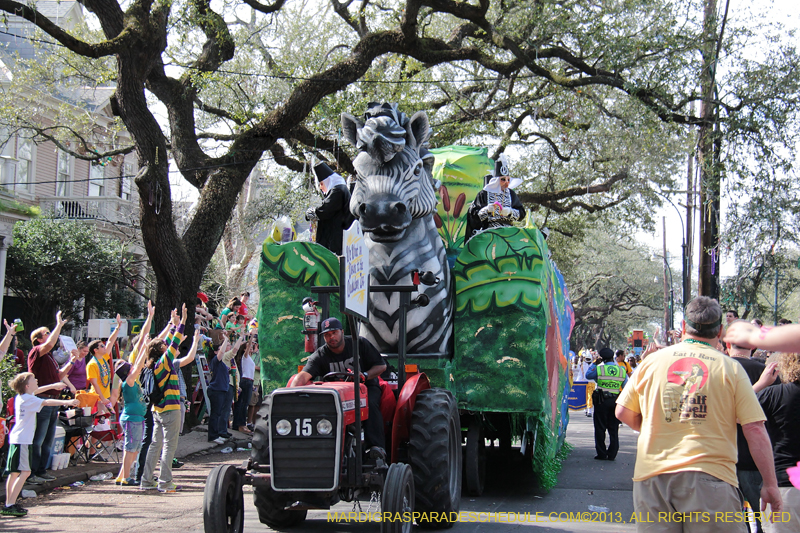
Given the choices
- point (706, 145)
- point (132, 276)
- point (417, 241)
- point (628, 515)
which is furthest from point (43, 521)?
point (132, 276)

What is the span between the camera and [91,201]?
2552 centimetres

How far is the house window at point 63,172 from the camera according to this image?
84.3 feet

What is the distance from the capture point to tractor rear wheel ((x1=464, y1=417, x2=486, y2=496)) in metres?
8.45

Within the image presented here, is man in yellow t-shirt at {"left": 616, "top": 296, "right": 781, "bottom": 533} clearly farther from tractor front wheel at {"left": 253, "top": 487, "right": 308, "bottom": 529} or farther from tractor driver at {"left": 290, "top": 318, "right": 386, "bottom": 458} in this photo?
tractor front wheel at {"left": 253, "top": 487, "right": 308, "bottom": 529}

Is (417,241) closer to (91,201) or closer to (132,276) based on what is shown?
(132,276)

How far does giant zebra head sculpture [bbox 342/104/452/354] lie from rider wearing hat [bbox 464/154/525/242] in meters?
1.36

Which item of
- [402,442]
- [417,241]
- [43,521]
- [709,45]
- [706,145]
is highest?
[709,45]

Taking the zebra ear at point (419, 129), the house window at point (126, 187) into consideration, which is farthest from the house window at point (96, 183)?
the zebra ear at point (419, 129)

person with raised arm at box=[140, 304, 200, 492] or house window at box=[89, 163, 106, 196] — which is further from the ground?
house window at box=[89, 163, 106, 196]

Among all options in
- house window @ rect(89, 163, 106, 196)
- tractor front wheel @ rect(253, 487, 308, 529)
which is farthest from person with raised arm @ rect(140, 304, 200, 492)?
house window @ rect(89, 163, 106, 196)

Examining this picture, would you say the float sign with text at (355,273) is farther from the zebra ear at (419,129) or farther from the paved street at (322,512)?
the zebra ear at (419,129)

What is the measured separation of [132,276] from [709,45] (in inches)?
669

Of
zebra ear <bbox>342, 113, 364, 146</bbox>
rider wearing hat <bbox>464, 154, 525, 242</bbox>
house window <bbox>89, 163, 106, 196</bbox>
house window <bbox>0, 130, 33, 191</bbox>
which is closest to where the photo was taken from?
zebra ear <bbox>342, 113, 364, 146</bbox>

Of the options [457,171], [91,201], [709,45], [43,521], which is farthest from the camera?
[91,201]
